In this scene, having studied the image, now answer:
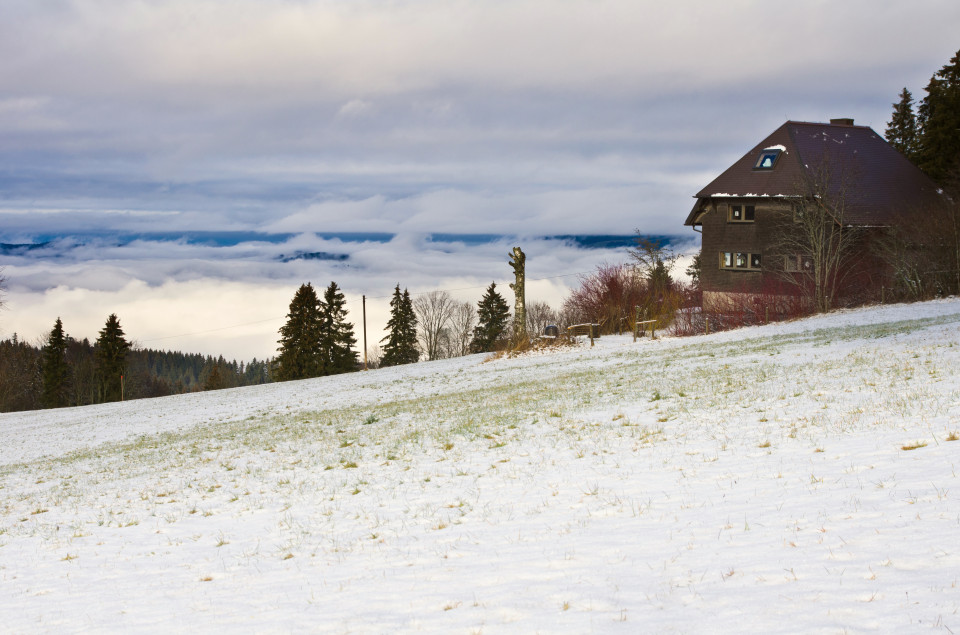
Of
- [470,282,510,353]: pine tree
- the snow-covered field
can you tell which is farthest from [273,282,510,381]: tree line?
the snow-covered field

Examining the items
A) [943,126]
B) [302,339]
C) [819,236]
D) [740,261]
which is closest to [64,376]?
[302,339]

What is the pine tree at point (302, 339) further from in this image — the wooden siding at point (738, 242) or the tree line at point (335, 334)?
the wooden siding at point (738, 242)

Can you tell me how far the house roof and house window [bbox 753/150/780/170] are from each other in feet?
0.72

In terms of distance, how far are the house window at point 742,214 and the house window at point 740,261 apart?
7.43ft

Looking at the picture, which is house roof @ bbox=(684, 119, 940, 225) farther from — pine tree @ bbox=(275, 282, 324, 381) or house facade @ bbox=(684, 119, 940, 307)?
pine tree @ bbox=(275, 282, 324, 381)

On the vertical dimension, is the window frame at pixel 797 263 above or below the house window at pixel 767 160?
below

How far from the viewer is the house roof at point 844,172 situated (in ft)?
150

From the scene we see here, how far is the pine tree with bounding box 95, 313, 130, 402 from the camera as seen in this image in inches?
3260

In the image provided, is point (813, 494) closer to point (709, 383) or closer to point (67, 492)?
point (709, 383)

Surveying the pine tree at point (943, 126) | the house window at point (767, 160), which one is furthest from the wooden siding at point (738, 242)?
the pine tree at point (943, 126)

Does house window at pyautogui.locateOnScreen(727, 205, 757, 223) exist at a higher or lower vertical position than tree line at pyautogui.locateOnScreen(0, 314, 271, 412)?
higher

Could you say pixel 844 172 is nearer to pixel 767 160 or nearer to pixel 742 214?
pixel 767 160

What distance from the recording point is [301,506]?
1042 cm

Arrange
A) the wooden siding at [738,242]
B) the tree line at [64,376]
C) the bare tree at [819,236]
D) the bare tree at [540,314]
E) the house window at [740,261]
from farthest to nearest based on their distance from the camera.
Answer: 1. the bare tree at [540,314]
2. the tree line at [64,376]
3. the house window at [740,261]
4. the wooden siding at [738,242]
5. the bare tree at [819,236]
